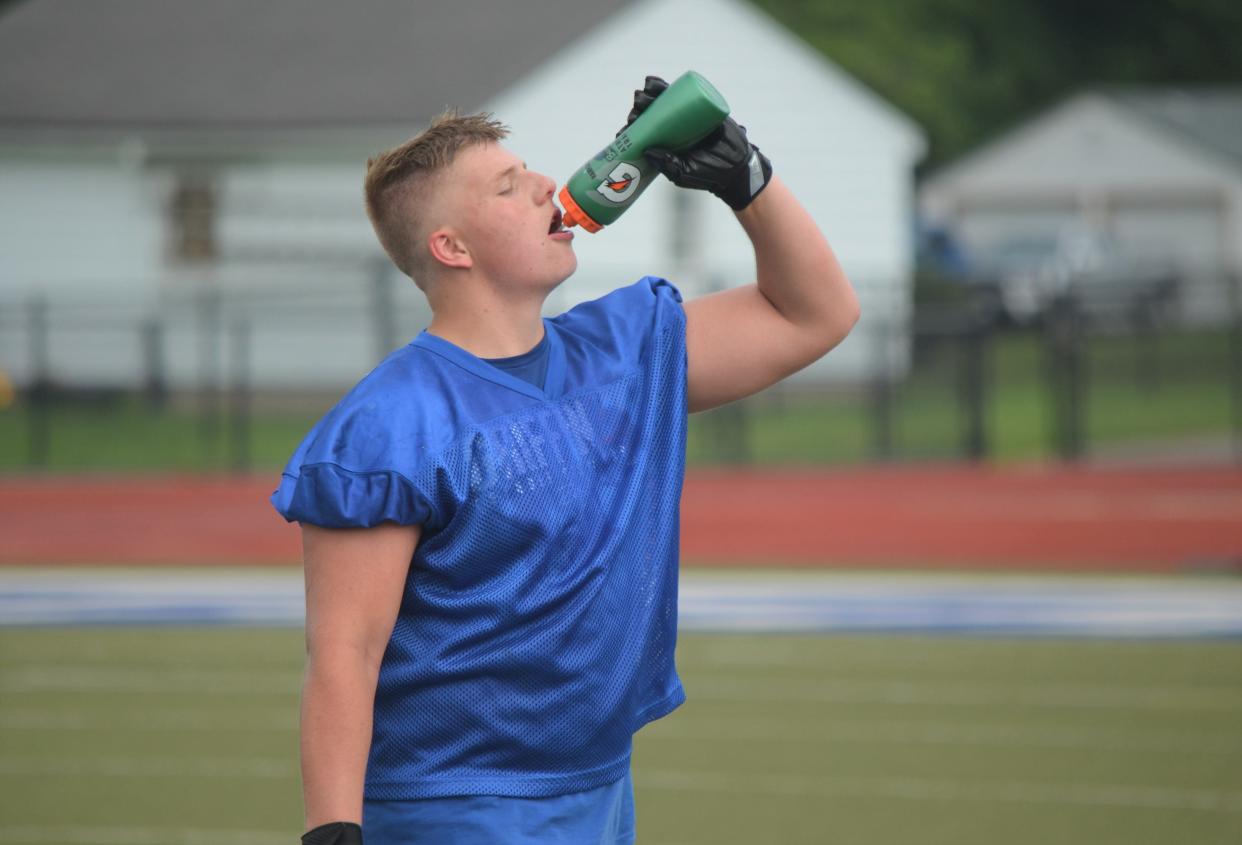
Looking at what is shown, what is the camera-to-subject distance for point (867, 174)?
2394 cm

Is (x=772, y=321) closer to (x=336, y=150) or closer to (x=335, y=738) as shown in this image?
(x=335, y=738)

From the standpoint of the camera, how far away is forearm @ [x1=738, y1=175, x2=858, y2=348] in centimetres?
302

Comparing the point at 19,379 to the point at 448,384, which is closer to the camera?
the point at 448,384

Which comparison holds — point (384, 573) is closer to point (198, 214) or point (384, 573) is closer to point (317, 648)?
point (317, 648)

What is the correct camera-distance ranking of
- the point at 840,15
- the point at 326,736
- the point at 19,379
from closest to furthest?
the point at 326,736 < the point at 19,379 < the point at 840,15

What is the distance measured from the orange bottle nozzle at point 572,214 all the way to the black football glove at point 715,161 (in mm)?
A: 139

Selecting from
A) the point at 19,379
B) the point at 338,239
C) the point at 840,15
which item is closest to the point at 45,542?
the point at 19,379

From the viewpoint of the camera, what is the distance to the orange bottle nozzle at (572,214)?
2.96 metres

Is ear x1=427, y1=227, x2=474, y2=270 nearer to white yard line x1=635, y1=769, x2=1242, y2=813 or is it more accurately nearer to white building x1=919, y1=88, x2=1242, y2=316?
white yard line x1=635, y1=769, x2=1242, y2=813

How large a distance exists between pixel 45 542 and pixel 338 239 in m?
10.0

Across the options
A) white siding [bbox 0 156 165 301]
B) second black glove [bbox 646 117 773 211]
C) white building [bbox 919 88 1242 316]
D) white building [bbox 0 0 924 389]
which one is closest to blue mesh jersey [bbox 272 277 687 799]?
second black glove [bbox 646 117 773 211]

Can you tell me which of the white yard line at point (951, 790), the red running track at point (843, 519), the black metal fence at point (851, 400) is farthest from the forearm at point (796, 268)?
the black metal fence at point (851, 400)

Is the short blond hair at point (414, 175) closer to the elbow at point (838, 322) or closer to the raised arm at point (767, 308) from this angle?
the raised arm at point (767, 308)

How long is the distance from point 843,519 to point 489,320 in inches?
418
